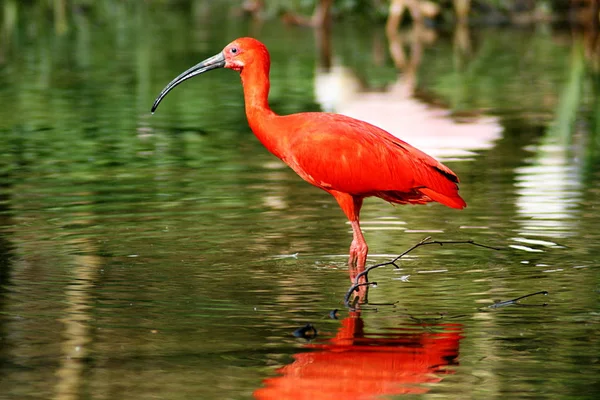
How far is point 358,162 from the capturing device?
8.18 m

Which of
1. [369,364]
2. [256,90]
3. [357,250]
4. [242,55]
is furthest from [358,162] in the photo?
[369,364]

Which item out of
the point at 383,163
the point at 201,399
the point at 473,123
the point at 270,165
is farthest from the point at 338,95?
the point at 201,399

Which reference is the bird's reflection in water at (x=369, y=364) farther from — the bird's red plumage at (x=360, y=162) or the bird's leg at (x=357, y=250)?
the bird's red plumage at (x=360, y=162)

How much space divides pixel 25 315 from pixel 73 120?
28.7 ft

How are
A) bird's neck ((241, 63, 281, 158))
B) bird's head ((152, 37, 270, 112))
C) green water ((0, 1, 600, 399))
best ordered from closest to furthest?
green water ((0, 1, 600, 399))
bird's neck ((241, 63, 281, 158))
bird's head ((152, 37, 270, 112))

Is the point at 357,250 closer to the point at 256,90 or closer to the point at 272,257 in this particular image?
the point at 272,257

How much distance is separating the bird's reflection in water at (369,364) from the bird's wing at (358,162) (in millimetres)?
1532

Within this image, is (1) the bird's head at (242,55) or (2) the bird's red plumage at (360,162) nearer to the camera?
(2) the bird's red plumage at (360,162)

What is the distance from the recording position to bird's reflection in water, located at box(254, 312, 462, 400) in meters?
5.71

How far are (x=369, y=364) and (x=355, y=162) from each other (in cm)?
228

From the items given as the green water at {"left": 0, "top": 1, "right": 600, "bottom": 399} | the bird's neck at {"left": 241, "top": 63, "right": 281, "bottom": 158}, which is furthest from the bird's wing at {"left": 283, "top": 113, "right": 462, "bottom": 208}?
the green water at {"left": 0, "top": 1, "right": 600, "bottom": 399}

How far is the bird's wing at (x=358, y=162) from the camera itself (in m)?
8.12

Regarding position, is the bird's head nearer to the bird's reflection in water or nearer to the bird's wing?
the bird's wing

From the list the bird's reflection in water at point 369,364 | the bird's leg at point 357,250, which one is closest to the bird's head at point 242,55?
the bird's leg at point 357,250
